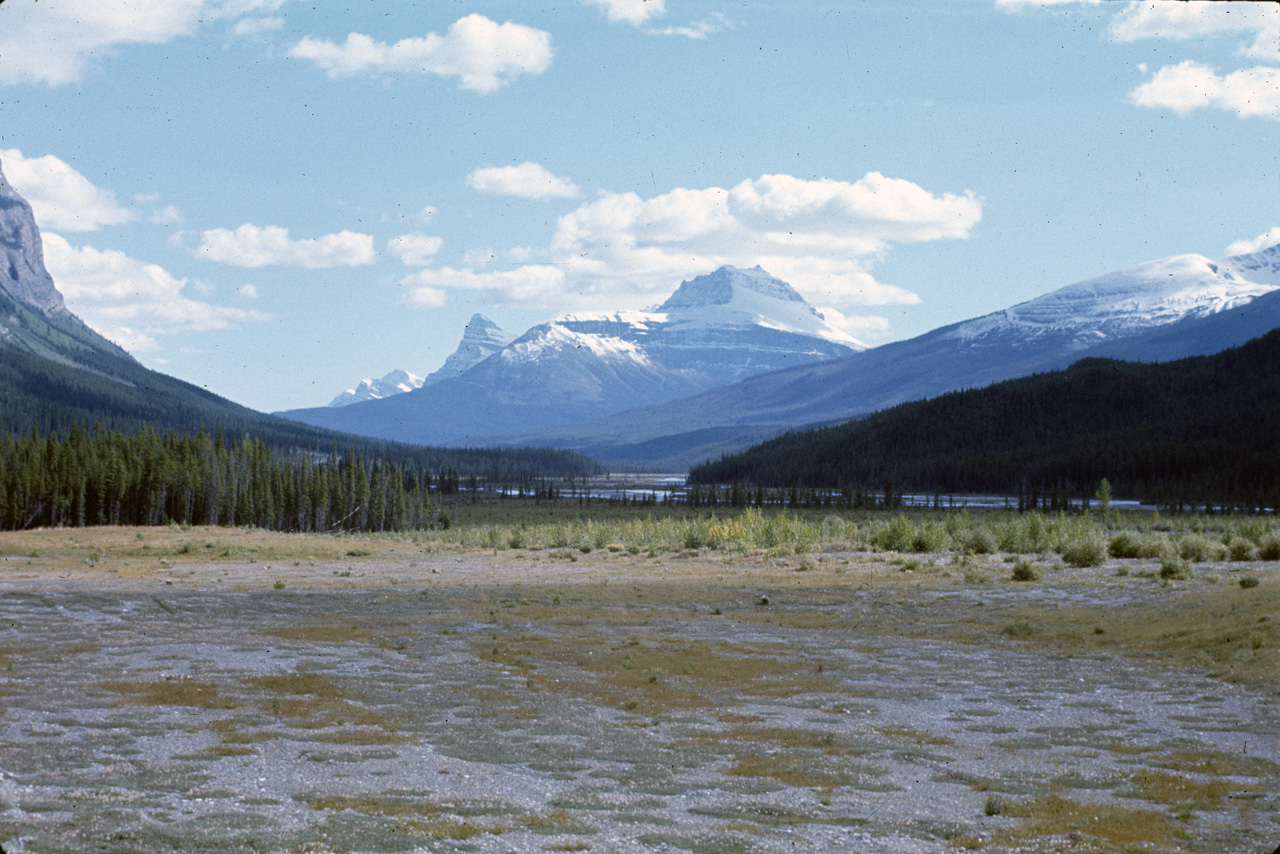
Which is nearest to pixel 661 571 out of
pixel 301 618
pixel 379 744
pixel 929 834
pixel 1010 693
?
pixel 301 618

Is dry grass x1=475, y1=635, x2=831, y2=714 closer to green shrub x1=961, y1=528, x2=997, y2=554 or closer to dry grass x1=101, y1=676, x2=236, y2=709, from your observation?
dry grass x1=101, y1=676, x2=236, y2=709

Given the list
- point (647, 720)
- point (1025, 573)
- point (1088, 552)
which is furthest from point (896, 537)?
point (647, 720)

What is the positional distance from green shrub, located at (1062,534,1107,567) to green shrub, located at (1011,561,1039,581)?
4.27m

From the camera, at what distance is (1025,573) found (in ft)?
131

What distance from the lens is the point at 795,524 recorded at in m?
67.5

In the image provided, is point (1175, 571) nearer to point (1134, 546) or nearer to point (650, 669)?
point (1134, 546)

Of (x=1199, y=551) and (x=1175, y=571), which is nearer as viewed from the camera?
(x=1175, y=571)

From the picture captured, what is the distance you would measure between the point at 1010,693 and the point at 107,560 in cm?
4598

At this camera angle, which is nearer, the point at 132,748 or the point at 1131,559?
the point at 132,748

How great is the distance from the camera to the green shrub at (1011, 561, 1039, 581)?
40.0 meters

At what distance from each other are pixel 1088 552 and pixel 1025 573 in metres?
5.28

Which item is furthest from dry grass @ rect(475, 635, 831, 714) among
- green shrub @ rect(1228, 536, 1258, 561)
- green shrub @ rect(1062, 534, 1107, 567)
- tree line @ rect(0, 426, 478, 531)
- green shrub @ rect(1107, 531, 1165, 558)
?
tree line @ rect(0, 426, 478, 531)

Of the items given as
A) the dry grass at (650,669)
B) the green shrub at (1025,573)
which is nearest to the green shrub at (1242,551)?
the green shrub at (1025,573)

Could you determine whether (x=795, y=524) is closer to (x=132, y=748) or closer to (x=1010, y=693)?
(x=1010, y=693)
